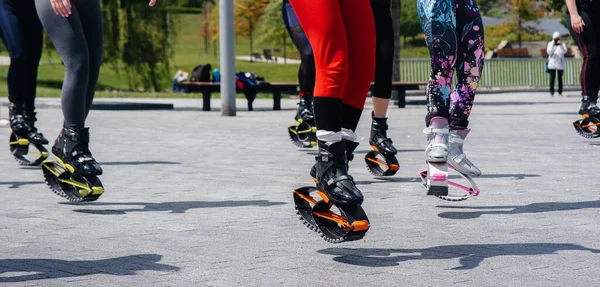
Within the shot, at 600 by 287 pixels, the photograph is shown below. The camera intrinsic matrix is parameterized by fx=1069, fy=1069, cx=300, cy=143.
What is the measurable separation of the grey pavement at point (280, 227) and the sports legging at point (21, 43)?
0.61 meters

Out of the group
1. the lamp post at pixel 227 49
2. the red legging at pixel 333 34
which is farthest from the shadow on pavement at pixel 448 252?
the lamp post at pixel 227 49

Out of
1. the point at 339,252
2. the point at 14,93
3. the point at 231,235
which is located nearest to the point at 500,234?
the point at 339,252

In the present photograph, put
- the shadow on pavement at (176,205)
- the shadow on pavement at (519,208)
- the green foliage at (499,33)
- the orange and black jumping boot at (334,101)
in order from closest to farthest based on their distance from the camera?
the orange and black jumping boot at (334,101) → the shadow on pavement at (519,208) → the shadow on pavement at (176,205) → the green foliage at (499,33)

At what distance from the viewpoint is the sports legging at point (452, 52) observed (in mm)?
5809

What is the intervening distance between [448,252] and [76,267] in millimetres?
1478

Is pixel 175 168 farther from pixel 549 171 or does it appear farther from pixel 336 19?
pixel 336 19

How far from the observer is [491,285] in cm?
370

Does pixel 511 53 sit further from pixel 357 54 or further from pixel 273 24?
pixel 357 54

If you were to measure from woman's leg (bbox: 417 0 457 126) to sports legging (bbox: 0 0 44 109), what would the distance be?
351cm

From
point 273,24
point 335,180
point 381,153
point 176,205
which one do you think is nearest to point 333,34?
point 335,180

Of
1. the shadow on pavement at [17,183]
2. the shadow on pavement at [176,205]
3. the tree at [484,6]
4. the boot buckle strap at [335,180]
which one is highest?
the tree at [484,6]

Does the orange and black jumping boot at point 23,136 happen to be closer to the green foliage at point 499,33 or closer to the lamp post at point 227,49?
the lamp post at point 227,49

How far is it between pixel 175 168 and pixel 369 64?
3.58 metres

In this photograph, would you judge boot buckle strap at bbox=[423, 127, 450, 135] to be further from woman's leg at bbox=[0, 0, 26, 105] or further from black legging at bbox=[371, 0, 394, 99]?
woman's leg at bbox=[0, 0, 26, 105]
